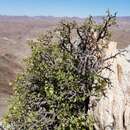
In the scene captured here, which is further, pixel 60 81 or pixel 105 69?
pixel 105 69

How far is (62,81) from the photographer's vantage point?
25.4 m

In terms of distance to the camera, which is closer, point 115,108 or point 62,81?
point 62,81

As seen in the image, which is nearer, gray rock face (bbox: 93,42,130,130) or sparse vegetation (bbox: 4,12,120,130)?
sparse vegetation (bbox: 4,12,120,130)

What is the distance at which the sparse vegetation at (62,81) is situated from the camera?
25.5 m

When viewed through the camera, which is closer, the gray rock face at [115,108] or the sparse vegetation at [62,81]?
the sparse vegetation at [62,81]

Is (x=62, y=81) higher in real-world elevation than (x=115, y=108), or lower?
higher

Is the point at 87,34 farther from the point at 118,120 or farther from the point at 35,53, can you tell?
the point at 118,120

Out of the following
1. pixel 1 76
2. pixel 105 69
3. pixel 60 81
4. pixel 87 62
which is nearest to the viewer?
pixel 60 81

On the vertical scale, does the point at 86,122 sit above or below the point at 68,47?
below

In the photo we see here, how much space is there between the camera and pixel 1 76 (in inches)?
3915

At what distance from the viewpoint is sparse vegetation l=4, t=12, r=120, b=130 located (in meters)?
25.5

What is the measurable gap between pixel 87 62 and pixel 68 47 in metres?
1.76

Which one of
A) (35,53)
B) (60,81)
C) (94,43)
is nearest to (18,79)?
(35,53)

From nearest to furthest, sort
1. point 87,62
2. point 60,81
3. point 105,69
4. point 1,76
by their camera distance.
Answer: point 60,81 → point 87,62 → point 105,69 → point 1,76
